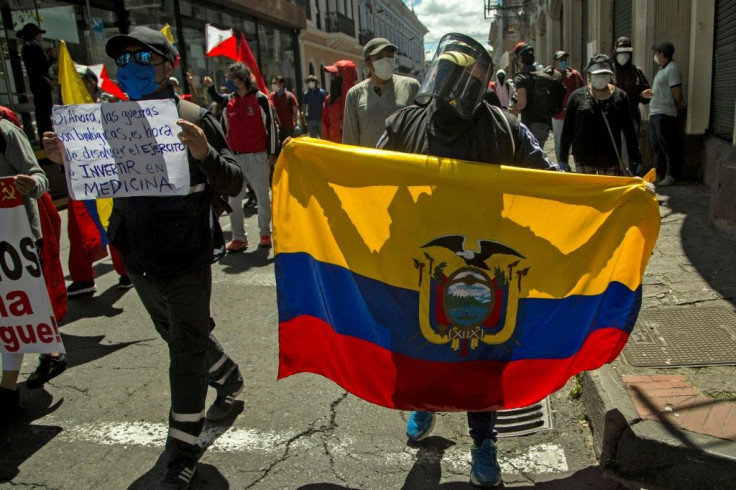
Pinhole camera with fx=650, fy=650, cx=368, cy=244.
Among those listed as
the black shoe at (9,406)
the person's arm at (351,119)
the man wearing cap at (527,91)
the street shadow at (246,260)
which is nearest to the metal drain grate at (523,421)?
the black shoe at (9,406)

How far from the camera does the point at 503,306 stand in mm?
2770

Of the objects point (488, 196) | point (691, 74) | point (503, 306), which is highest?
point (691, 74)

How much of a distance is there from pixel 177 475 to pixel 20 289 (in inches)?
60.6

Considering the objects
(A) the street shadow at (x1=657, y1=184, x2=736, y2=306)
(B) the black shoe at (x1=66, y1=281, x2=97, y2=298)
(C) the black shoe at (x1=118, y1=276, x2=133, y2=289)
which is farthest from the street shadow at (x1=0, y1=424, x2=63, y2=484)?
(A) the street shadow at (x1=657, y1=184, x2=736, y2=306)

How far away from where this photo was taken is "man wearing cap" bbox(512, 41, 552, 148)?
8133 mm

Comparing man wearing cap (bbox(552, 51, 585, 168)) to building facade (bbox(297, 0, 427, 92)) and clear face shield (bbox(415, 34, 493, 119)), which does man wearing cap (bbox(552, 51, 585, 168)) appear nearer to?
building facade (bbox(297, 0, 427, 92))

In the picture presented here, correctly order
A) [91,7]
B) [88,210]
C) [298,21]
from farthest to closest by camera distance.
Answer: [298,21], [91,7], [88,210]

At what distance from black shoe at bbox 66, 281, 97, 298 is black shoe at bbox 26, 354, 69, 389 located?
188 centimetres

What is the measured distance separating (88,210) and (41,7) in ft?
29.0

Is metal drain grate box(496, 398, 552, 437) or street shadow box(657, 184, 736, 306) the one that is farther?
street shadow box(657, 184, 736, 306)

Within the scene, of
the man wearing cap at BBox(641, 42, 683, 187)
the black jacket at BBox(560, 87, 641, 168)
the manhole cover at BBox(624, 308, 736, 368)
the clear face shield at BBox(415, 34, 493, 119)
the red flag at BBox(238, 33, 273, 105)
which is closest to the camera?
the clear face shield at BBox(415, 34, 493, 119)

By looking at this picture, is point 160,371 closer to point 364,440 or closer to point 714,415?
point 364,440

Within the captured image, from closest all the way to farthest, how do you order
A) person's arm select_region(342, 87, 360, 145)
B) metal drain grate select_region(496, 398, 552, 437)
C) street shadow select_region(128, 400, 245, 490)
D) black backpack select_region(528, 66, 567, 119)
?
street shadow select_region(128, 400, 245, 490) → metal drain grate select_region(496, 398, 552, 437) → person's arm select_region(342, 87, 360, 145) → black backpack select_region(528, 66, 567, 119)

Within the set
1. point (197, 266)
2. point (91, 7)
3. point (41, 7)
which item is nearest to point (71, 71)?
point (197, 266)
